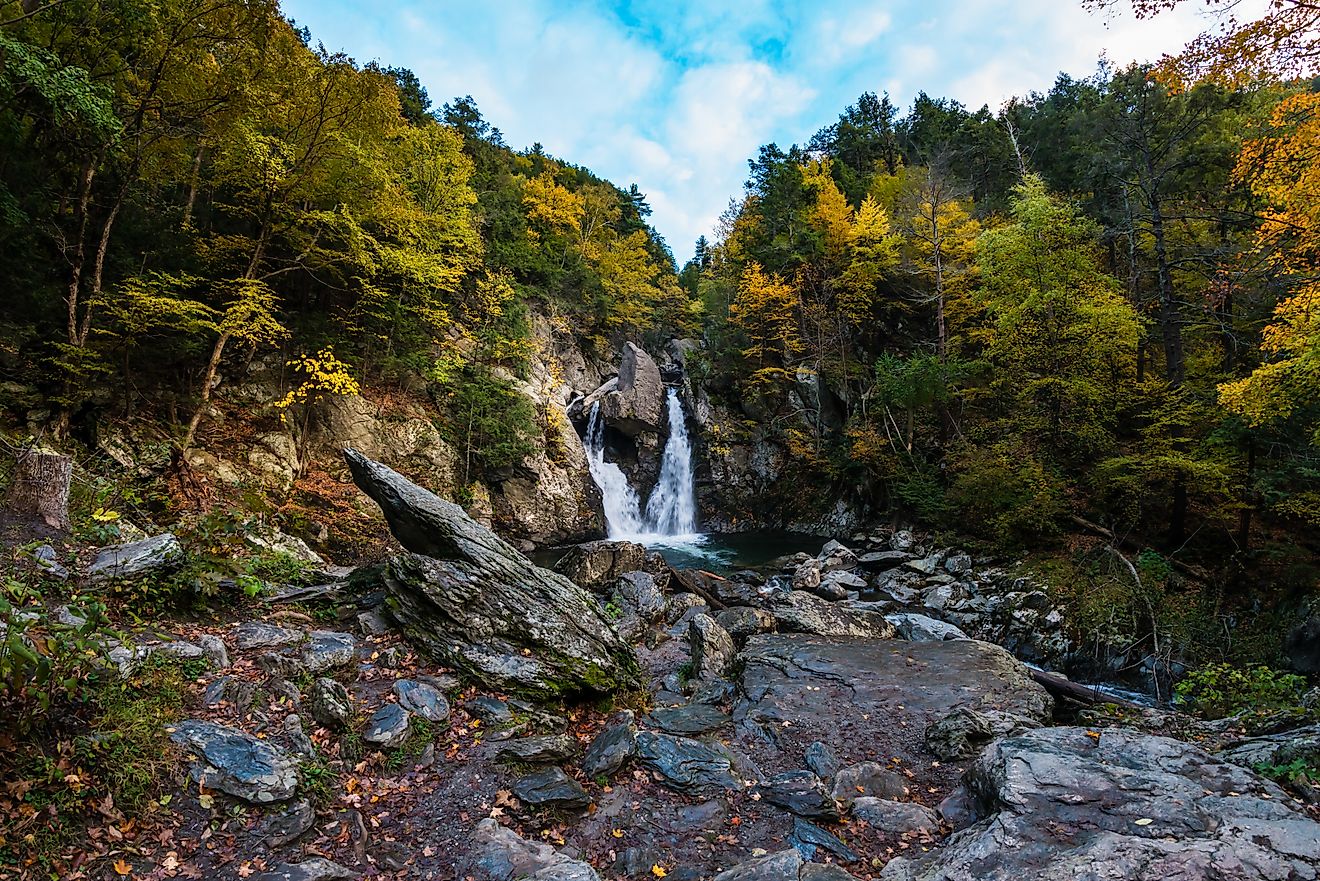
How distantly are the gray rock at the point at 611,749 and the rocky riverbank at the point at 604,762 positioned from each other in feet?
0.08

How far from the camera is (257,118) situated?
9.90 metres

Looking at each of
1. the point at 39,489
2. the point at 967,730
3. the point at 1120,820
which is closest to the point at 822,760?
the point at 967,730

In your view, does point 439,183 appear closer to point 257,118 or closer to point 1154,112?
point 257,118

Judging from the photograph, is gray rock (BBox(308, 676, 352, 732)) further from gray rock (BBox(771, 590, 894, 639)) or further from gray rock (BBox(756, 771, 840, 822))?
gray rock (BBox(771, 590, 894, 639))

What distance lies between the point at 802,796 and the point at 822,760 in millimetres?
987

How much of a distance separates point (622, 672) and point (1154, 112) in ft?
68.5

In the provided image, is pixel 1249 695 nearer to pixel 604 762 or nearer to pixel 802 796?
pixel 802 796

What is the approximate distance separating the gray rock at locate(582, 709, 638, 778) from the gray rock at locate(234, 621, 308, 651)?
312cm

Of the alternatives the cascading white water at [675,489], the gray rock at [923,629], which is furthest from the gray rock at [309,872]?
the cascading white water at [675,489]

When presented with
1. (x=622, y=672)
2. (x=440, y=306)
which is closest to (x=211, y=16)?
(x=440, y=306)

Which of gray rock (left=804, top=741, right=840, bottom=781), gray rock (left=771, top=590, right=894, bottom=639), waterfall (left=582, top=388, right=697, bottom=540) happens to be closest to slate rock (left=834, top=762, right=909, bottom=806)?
gray rock (left=804, top=741, right=840, bottom=781)

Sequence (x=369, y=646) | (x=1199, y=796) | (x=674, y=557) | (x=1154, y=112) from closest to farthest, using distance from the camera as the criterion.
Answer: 1. (x=1199, y=796)
2. (x=369, y=646)
3. (x=1154, y=112)
4. (x=674, y=557)

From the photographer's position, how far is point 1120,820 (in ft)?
12.2

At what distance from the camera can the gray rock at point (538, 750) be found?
455 centimetres
